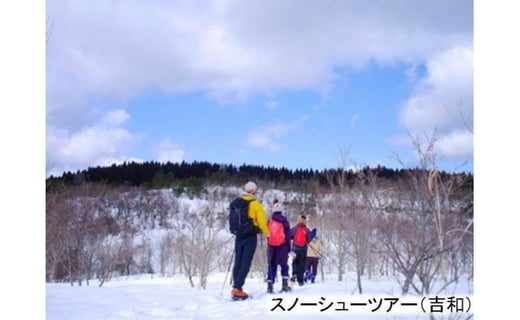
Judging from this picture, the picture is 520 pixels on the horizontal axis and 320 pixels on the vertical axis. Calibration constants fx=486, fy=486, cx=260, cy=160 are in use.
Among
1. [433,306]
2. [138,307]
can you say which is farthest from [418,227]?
[138,307]

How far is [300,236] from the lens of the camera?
8305 millimetres

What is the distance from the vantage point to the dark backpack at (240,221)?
5516 mm

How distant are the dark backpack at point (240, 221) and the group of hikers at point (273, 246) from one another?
0.05 feet

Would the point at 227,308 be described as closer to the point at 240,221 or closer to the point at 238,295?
the point at 238,295

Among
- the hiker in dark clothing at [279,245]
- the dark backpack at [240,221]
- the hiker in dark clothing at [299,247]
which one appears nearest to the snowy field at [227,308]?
the dark backpack at [240,221]

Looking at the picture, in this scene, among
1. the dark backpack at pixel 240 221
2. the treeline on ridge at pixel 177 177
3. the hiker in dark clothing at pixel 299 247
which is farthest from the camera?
the treeline on ridge at pixel 177 177

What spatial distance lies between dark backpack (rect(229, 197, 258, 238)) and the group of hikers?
16mm

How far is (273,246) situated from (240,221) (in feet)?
4.38

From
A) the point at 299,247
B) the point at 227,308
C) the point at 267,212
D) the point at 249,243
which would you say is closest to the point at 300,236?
the point at 299,247

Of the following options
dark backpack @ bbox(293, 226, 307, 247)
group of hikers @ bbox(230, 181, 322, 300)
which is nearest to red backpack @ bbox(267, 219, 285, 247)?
group of hikers @ bbox(230, 181, 322, 300)

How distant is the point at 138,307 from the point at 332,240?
1254 centimetres

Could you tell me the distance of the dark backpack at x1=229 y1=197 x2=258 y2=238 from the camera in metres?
5.52

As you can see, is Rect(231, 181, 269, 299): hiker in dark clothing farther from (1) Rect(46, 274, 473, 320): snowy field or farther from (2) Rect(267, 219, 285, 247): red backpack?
(2) Rect(267, 219, 285, 247): red backpack

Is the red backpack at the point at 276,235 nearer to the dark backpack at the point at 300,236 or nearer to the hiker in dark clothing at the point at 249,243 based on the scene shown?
the hiker in dark clothing at the point at 249,243
